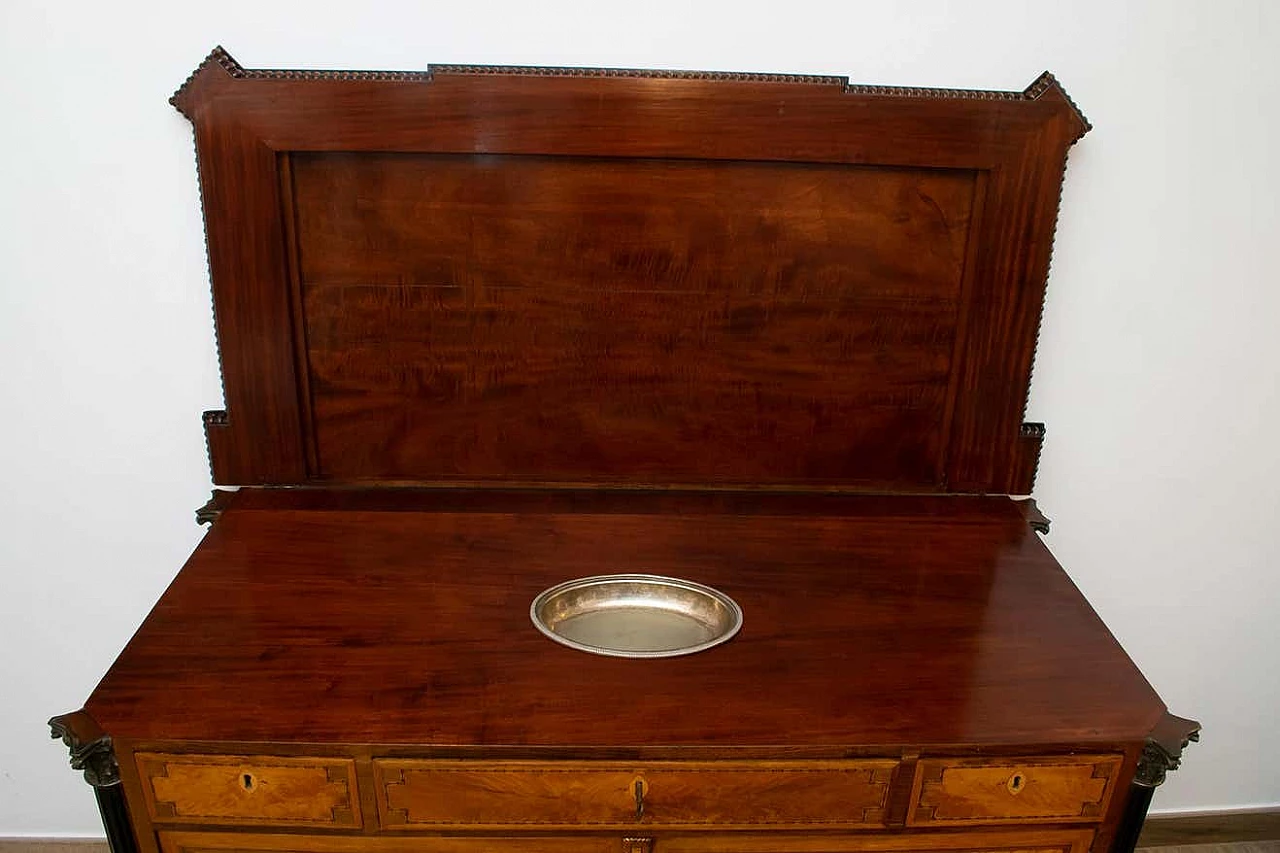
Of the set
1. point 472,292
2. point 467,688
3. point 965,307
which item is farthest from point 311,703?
point 965,307

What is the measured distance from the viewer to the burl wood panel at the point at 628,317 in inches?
51.3

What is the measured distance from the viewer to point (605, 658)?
1.07 m

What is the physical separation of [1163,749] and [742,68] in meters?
0.95

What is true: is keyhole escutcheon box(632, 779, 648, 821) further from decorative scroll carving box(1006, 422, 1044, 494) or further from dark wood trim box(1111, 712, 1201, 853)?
decorative scroll carving box(1006, 422, 1044, 494)

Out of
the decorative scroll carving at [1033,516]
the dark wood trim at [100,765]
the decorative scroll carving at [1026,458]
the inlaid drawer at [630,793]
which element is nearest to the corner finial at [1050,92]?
the decorative scroll carving at [1026,458]

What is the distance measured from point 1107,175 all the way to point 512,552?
3.18 feet

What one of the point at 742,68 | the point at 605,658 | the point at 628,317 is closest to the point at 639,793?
the point at 605,658

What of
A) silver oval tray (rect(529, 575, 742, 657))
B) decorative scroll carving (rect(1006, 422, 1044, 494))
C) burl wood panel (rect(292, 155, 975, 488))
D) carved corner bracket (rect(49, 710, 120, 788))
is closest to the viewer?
carved corner bracket (rect(49, 710, 120, 788))

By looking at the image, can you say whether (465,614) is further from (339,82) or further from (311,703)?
(339,82)

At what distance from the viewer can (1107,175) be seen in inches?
53.0

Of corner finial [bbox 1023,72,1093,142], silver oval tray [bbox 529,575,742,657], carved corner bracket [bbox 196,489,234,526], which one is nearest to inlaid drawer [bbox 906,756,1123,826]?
silver oval tray [bbox 529,575,742,657]

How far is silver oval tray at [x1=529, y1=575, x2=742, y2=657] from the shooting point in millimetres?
1166

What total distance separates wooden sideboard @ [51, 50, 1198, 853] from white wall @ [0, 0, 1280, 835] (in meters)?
0.07

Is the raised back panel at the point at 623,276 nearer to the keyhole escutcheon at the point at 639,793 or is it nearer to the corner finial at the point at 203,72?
the corner finial at the point at 203,72
